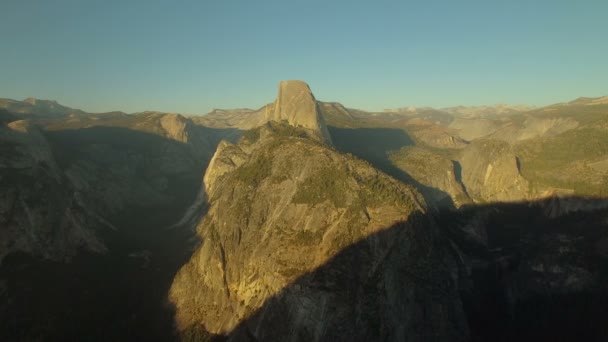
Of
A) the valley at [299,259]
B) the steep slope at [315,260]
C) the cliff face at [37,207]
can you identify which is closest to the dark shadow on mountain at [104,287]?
the valley at [299,259]

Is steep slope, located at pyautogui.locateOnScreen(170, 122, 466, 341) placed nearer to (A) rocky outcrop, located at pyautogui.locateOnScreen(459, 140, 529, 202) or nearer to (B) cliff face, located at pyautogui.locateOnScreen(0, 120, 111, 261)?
(B) cliff face, located at pyautogui.locateOnScreen(0, 120, 111, 261)

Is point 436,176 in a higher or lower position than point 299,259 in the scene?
lower

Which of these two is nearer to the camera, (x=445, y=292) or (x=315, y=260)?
(x=315, y=260)

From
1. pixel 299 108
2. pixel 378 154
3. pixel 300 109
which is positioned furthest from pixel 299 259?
pixel 378 154

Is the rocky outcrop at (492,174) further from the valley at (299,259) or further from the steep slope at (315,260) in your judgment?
the steep slope at (315,260)

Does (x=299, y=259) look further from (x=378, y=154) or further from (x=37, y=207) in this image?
(x=378, y=154)

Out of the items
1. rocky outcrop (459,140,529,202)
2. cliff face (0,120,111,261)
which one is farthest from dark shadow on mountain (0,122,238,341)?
rocky outcrop (459,140,529,202)

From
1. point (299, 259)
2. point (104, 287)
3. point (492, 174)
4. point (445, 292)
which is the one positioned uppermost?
point (299, 259)
